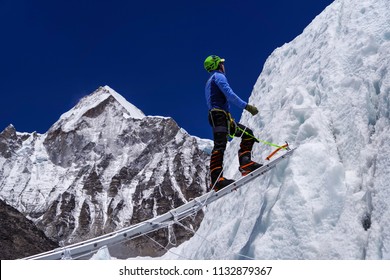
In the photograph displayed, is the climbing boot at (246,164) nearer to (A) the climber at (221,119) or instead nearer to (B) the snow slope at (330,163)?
(A) the climber at (221,119)

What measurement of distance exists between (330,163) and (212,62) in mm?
2765

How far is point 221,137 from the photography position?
847 cm

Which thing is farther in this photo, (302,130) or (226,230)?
(226,230)

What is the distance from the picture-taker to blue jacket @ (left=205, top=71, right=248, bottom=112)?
8312 mm

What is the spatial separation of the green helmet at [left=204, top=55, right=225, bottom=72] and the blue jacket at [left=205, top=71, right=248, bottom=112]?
0.15m

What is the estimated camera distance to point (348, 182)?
7.24 m

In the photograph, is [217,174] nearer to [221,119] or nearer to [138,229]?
[221,119]

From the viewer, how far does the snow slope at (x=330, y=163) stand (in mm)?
6762

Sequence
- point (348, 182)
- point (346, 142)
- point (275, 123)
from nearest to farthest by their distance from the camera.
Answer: point (348, 182) < point (346, 142) < point (275, 123)

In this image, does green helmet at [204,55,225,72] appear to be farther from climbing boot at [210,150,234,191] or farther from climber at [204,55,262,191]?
climbing boot at [210,150,234,191]

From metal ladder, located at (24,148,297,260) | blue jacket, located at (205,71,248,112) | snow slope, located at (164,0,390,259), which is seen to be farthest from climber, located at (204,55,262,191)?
snow slope, located at (164,0,390,259)
